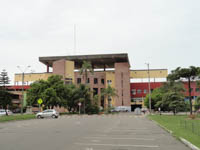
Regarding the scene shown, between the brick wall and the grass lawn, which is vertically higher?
the brick wall

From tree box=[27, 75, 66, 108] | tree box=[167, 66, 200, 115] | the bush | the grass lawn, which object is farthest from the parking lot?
the bush

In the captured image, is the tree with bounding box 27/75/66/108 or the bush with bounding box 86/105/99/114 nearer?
the tree with bounding box 27/75/66/108

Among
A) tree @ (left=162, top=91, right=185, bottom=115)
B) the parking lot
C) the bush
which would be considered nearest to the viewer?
the parking lot

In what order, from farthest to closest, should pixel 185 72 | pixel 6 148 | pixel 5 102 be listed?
pixel 5 102, pixel 185 72, pixel 6 148

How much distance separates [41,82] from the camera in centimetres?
5875

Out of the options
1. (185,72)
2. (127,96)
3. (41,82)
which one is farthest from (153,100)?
(185,72)

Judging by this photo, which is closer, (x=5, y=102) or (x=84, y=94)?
(x=5, y=102)

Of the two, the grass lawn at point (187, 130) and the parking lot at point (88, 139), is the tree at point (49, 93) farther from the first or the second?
the parking lot at point (88, 139)

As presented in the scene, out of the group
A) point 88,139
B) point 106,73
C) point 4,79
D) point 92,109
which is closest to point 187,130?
point 88,139

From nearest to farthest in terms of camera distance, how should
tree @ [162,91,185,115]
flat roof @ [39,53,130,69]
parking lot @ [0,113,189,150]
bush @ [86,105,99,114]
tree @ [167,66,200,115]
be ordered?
1. parking lot @ [0,113,189,150]
2. tree @ [167,66,200,115]
3. tree @ [162,91,185,115]
4. bush @ [86,105,99,114]
5. flat roof @ [39,53,130,69]

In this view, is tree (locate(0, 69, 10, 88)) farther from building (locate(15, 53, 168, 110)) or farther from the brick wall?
the brick wall

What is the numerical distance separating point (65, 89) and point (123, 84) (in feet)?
117

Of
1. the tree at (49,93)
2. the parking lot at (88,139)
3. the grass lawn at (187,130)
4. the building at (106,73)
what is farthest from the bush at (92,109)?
the parking lot at (88,139)

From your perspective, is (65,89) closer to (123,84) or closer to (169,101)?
(169,101)
